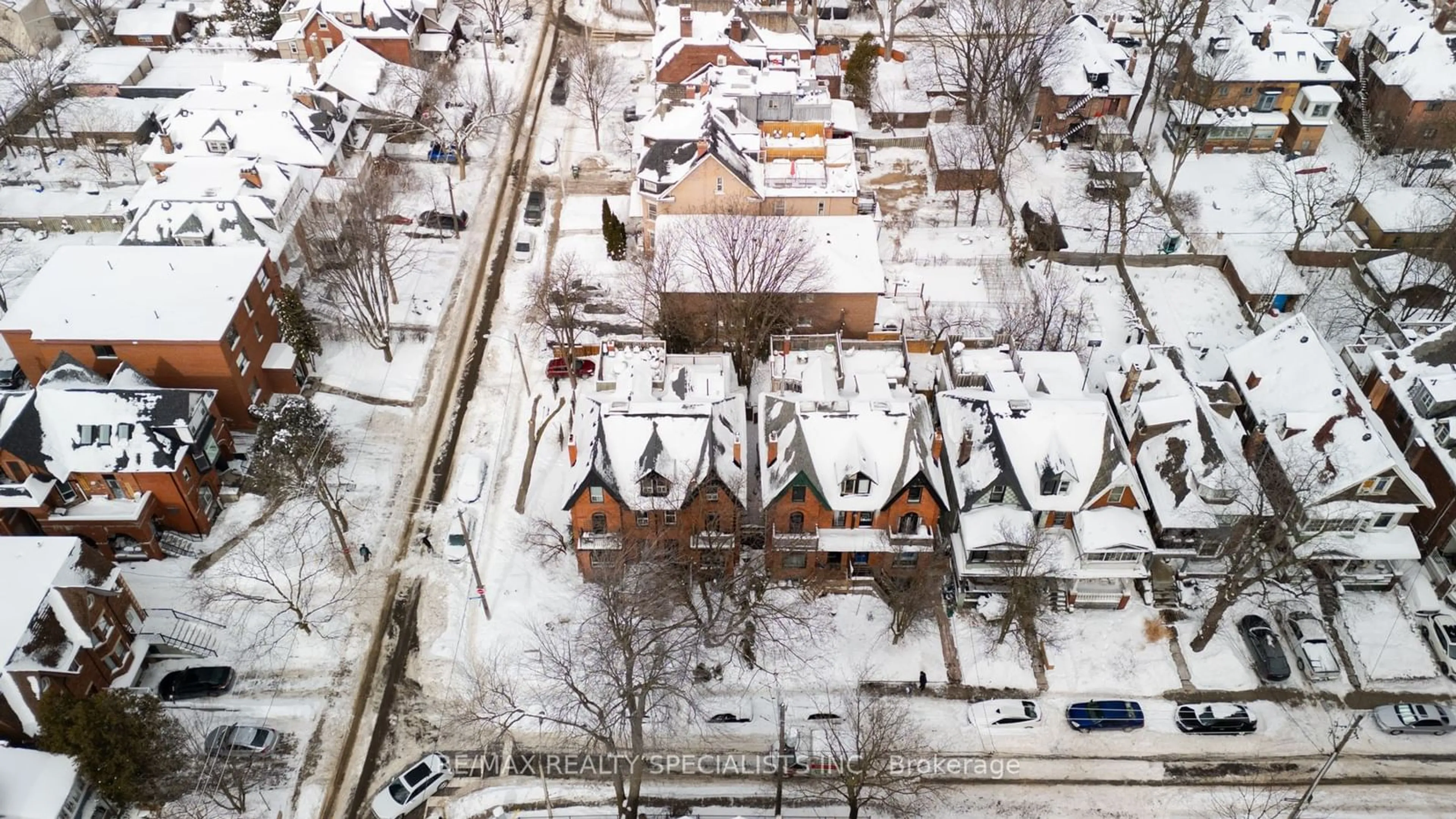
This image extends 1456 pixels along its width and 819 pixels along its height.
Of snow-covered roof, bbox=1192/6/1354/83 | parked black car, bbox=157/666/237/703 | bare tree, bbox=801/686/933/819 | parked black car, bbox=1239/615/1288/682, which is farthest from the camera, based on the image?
snow-covered roof, bbox=1192/6/1354/83

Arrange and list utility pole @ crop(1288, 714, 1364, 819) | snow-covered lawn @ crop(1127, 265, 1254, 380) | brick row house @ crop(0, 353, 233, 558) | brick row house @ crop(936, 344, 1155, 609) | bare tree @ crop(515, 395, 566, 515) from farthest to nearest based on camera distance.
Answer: snow-covered lawn @ crop(1127, 265, 1254, 380), bare tree @ crop(515, 395, 566, 515), brick row house @ crop(0, 353, 233, 558), brick row house @ crop(936, 344, 1155, 609), utility pole @ crop(1288, 714, 1364, 819)

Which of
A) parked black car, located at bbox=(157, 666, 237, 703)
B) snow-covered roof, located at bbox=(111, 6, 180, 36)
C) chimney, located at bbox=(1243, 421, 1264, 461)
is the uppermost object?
snow-covered roof, located at bbox=(111, 6, 180, 36)

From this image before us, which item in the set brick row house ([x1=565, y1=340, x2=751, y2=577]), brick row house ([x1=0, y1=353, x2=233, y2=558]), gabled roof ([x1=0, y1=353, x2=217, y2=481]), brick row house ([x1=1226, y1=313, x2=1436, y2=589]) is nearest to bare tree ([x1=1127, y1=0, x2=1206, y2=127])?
brick row house ([x1=1226, y1=313, x2=1436, y2=589])

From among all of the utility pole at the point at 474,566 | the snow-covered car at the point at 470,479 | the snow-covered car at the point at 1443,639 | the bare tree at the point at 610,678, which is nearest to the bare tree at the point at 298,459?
the utility pole at the point at 474,566

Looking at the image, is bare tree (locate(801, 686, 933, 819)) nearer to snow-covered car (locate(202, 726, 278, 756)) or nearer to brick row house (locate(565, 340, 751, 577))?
brick row house (locate(565, 340, 751, 577))

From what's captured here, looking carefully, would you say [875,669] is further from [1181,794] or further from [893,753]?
[1181,794]

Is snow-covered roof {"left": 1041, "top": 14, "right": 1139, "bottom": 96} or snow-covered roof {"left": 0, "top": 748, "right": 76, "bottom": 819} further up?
snow-covered roof {"left": 1041, "top": 14, "right": 1139, "bottom": 96}
